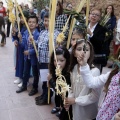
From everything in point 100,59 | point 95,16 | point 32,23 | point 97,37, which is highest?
point 95,16

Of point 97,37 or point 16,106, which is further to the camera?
point 16,106

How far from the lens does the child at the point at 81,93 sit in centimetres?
208

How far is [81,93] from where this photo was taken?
2148 mm

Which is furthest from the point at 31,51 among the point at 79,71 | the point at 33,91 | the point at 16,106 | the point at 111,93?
the point at 111,93

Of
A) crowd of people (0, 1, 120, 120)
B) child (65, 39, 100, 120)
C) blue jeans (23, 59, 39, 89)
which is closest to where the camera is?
crowd of people (0, 1, 120, 120)

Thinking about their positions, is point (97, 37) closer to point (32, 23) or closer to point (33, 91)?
point (32, 23)

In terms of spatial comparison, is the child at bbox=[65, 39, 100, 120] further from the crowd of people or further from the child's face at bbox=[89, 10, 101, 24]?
the child's face at bbox=[89, 10, 101, 24]

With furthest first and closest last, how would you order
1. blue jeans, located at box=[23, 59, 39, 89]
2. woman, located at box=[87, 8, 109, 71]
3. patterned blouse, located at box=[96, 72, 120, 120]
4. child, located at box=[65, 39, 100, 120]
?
blue jeans, located at box=[23, 59, 39, 89], woman, located at box=[87, 8, 109, 71], child, located at box=[65, 39, 100, 120], patterned blouse, located at box=[96, 72, 120, 120]

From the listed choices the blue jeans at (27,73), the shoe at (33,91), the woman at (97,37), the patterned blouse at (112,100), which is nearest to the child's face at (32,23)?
the blue jeans at (27,73)

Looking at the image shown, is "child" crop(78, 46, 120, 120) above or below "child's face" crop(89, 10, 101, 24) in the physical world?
below

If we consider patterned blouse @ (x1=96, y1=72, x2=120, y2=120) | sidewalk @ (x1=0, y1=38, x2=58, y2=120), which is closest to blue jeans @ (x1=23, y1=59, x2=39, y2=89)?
sidewalk @ (x1=0, y1=38, x2=58, y2=120)

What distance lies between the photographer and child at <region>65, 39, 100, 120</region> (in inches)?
82.0

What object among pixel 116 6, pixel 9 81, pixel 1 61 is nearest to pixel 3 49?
pixel 1 61

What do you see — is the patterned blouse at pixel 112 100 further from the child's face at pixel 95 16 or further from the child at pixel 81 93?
the child's face at pixel 95 16
